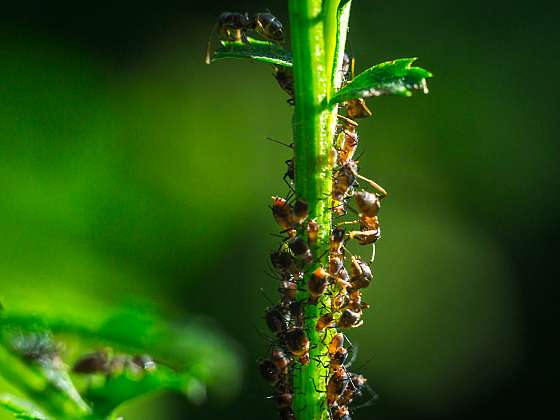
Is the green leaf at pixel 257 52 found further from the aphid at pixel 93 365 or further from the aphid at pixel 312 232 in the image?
the aphid at pixel 93 365

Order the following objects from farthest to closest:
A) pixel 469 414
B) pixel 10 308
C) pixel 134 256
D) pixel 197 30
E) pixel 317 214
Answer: pixel 197 30
pixel 469 414
pixel 134 256
pixel 317 214
pixel 10 308

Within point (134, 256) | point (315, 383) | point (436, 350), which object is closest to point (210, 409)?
point (134, 256)

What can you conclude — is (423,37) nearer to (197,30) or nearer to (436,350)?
(197,30)

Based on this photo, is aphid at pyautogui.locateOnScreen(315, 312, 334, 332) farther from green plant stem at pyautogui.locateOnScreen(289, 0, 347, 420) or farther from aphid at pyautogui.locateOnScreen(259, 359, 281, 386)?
aphid at pyautogui.locateOnScreen(259, 359, 281, 386)

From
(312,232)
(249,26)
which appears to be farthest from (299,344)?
(249,26)

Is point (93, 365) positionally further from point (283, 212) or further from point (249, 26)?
point (249, 26)

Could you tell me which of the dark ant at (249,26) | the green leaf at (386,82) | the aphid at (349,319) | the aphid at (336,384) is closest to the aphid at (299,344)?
the aphid at (336,384)
